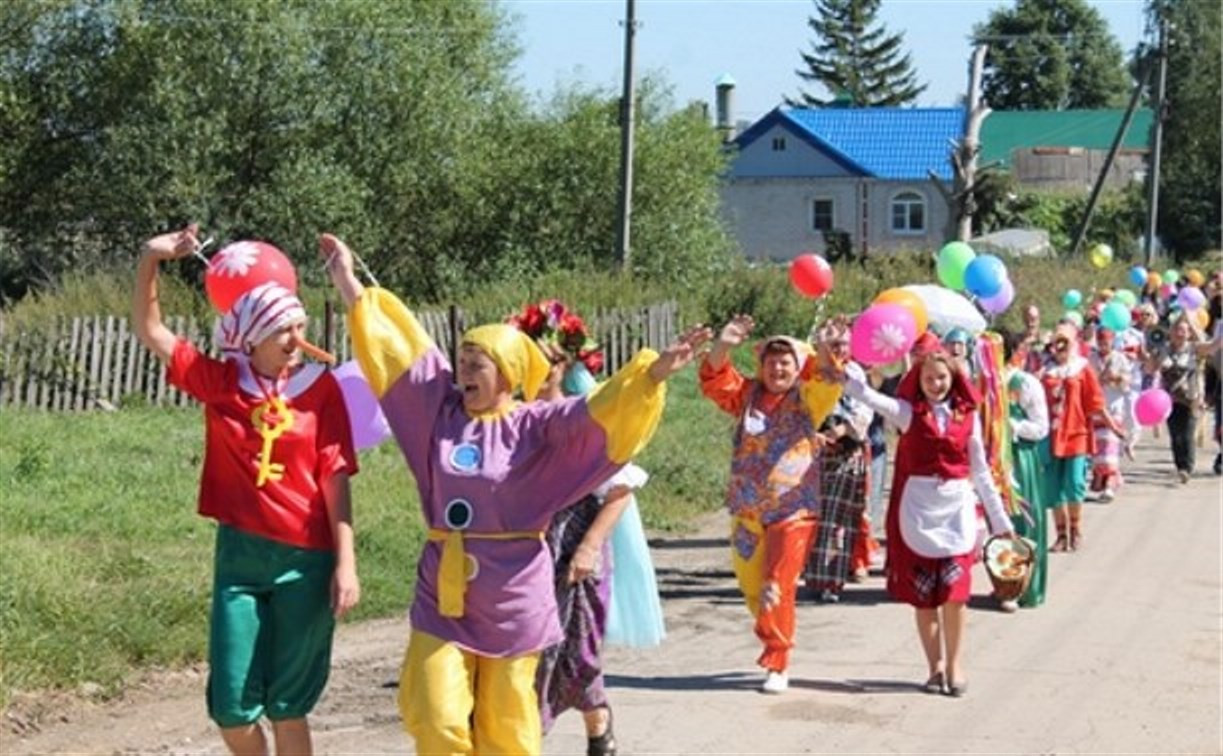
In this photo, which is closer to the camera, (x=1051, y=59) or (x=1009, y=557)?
(x=1009, y=557)

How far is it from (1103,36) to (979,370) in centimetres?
9920

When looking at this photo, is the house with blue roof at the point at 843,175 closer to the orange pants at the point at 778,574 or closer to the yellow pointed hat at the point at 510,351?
the orange pants at the point at 778,574

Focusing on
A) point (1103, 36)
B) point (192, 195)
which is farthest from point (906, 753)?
point (1103, 36)

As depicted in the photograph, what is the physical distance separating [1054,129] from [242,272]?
82.4 metres

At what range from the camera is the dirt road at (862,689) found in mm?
7820

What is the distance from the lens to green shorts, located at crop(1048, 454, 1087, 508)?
1330 cm

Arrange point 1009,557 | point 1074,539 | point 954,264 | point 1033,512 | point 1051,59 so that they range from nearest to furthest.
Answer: point 1009,557 → point 1033,512 → point 954,264 → point 1074,539 → point 1051,59

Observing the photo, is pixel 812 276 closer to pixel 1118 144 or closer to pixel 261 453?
pixel 261 453

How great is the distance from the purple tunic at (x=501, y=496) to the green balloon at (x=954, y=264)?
6.68 meters

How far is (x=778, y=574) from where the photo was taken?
8.73 metres

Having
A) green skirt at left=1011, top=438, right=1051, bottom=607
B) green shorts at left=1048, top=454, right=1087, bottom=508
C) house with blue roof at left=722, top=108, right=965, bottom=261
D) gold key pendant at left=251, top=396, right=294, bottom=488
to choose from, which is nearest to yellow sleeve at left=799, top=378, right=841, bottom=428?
green skirt at left=1011, top=438, right=1051, bottom=607

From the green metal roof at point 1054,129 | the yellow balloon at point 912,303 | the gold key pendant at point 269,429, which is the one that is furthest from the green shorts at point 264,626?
the green metal roof at point 1054,129

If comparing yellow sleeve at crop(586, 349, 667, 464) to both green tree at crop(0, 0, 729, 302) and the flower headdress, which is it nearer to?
the flower headdress

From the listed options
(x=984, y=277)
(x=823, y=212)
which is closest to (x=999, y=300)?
(x=984, y=277)
